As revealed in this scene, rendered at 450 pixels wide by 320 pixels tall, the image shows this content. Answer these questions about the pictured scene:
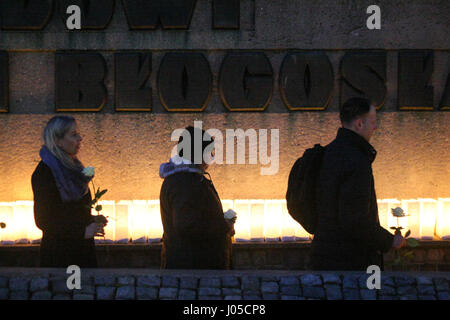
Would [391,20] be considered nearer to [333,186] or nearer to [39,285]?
[333,186]

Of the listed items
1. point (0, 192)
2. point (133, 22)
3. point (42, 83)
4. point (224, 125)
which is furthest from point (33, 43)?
point (224, 125)

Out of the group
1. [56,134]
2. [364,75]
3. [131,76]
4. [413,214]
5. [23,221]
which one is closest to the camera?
[56,134]

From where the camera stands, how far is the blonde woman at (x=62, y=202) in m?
3.39

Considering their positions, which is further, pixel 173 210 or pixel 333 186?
pixel 173 210

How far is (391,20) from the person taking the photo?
561 cm

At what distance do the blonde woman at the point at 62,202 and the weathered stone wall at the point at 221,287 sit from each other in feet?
1.89

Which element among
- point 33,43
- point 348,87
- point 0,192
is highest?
point 33,43

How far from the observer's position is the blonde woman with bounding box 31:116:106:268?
133 inches

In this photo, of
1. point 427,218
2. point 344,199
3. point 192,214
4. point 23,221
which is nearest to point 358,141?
point 344,199

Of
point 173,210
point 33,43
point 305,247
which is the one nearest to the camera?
point 173,210

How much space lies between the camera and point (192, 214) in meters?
3.13

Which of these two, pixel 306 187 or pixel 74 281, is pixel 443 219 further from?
pixel 74 281

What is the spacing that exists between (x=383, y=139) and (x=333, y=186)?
3138 millimetres

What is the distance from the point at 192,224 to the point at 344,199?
1.04 meters
